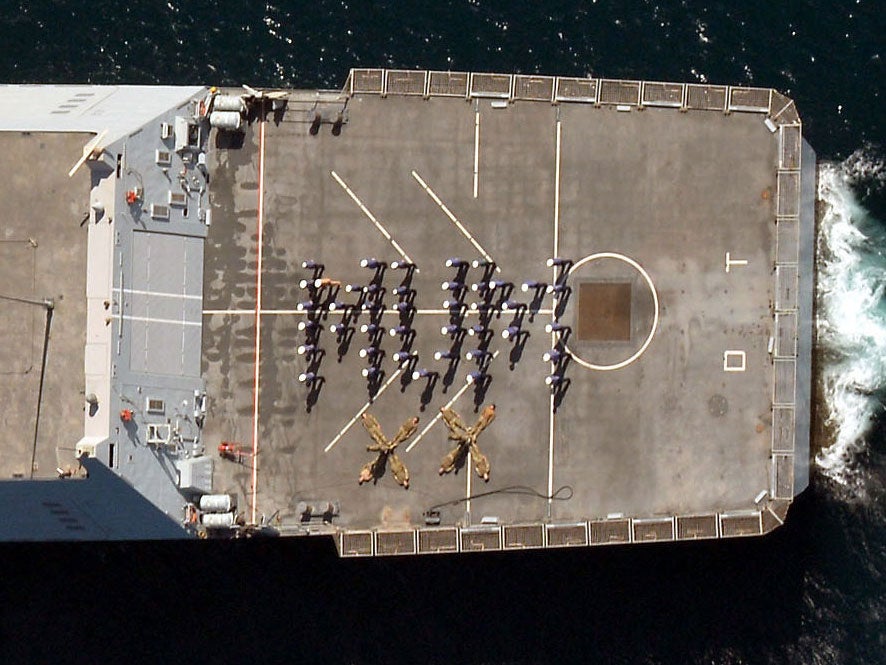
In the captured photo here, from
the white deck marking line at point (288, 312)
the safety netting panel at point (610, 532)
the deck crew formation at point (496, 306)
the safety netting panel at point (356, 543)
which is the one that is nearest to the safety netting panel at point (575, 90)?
the deck crew formation at point (496, 306)

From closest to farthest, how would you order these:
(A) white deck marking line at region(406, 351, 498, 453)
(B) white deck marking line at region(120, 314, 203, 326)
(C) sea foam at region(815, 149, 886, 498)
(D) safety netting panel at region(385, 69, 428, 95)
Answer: (B) white deck marking line at region(120, 314, 203, 326) < (D) safety netting panel at region(385, 69, 428, 95) < (A) white deck marking line at region(406, 351, 498, 453) < (C) sea foam at region(815, 149, 886, 498)

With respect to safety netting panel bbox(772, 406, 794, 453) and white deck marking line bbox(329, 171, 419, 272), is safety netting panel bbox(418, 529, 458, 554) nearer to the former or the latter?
white deck marking line bbox(329, 171, 419, 272)

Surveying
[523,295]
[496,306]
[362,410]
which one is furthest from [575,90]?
[362,410]

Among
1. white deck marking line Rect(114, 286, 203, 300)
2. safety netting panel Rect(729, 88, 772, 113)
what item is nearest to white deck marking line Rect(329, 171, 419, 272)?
white deck marking line Rect(114, 286, 203, 300)

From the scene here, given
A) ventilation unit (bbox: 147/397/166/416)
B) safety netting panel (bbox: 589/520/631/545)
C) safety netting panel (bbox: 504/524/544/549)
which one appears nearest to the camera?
ventilation unit (bbox: 147/397/166/416)

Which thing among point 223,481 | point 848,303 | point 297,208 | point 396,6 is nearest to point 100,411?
point 223,481

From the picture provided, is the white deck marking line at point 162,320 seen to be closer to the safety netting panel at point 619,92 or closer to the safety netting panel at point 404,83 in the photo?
the safety netting panel at point 404,83

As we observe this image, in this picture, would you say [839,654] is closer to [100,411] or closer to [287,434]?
[287,434]

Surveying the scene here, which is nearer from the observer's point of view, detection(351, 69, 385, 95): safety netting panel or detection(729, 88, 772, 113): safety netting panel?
detection(351, 69, 385, 95): safety netting panel
